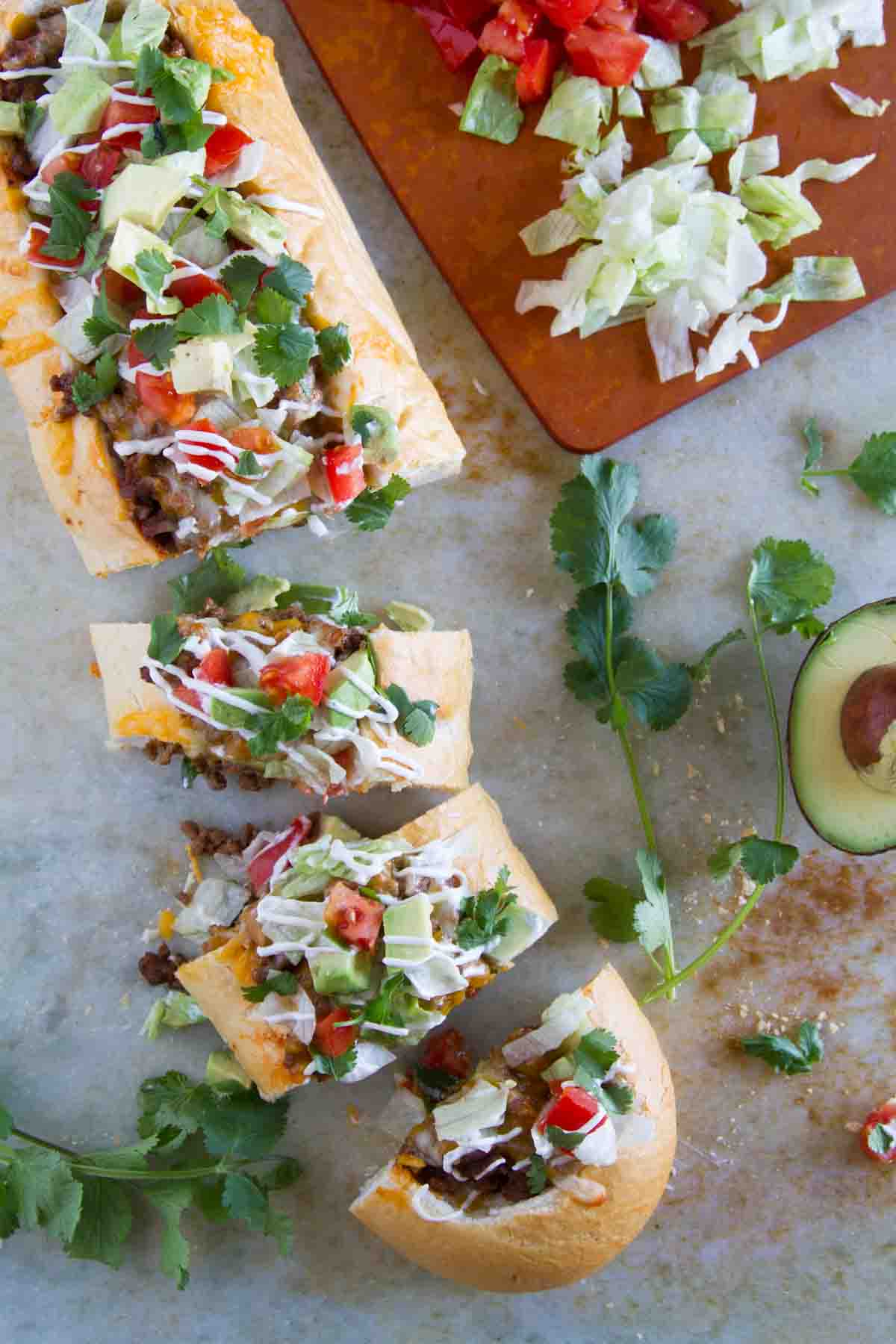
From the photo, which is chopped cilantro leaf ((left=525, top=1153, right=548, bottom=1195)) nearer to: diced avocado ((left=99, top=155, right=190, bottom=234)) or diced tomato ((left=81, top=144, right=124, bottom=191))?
diced avocado ((left=99, top=155, right=190, bottom=234))

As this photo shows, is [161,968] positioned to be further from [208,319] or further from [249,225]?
[249,225]

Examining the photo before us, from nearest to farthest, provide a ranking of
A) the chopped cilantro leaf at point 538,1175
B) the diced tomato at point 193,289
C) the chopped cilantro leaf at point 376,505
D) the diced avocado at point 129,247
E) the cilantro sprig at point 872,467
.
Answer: the diced avocado at point 129,247, the diced tomato at point 193,289, the chopped cilantro leaf at point 538,1175, the chopped cilantro leaf at point 376,505, the cilantro sprig at point 872,467

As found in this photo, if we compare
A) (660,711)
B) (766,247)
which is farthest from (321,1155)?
(766,247)

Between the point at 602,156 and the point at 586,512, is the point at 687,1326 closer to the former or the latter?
the point at 586,512

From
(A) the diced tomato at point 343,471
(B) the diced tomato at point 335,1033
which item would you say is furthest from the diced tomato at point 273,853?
(A) the diced tomato at point 343,471

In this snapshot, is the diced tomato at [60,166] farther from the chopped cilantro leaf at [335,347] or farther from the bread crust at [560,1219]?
the bread crust at [560,1219]

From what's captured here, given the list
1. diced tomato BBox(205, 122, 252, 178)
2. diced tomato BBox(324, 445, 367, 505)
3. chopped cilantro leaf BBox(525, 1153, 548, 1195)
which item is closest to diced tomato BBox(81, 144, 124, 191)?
diced tomato BBox(205, 122, 252, 178)

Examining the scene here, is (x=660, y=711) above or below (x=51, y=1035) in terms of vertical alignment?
above
